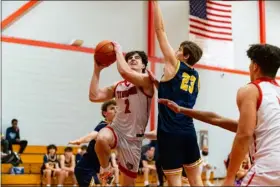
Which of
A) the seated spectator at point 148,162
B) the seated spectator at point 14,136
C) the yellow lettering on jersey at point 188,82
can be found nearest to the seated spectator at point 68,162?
the seated spectator at point 14,136

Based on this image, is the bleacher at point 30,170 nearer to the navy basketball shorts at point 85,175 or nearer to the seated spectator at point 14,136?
the seated spectator at point 14,136

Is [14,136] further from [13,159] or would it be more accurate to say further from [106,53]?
[106,53]

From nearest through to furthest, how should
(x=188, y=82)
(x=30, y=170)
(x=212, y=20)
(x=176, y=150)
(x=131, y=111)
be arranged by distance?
(x=176, y=150)
(x=188, y=82)
(x=131, y=111)
(x=30, y=170)
(x=212, y=20)

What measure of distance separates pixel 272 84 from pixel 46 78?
37.2 feet

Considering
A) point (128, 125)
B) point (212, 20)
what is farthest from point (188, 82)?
point (212, 20)

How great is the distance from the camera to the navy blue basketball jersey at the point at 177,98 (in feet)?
14.7

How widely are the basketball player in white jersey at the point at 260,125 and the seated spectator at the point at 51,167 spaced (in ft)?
29.8

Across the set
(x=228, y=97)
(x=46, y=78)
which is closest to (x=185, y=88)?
(x=46, y=78)

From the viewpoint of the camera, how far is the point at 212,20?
14336 mm

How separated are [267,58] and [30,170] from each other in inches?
398

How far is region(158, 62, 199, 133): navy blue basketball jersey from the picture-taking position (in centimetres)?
448

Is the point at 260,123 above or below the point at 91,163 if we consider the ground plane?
above

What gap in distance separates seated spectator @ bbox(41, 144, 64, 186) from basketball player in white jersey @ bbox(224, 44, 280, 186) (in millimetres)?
9098

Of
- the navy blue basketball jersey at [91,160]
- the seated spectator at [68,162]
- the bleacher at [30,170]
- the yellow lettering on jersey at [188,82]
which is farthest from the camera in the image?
the seated spectator at [68,162]
